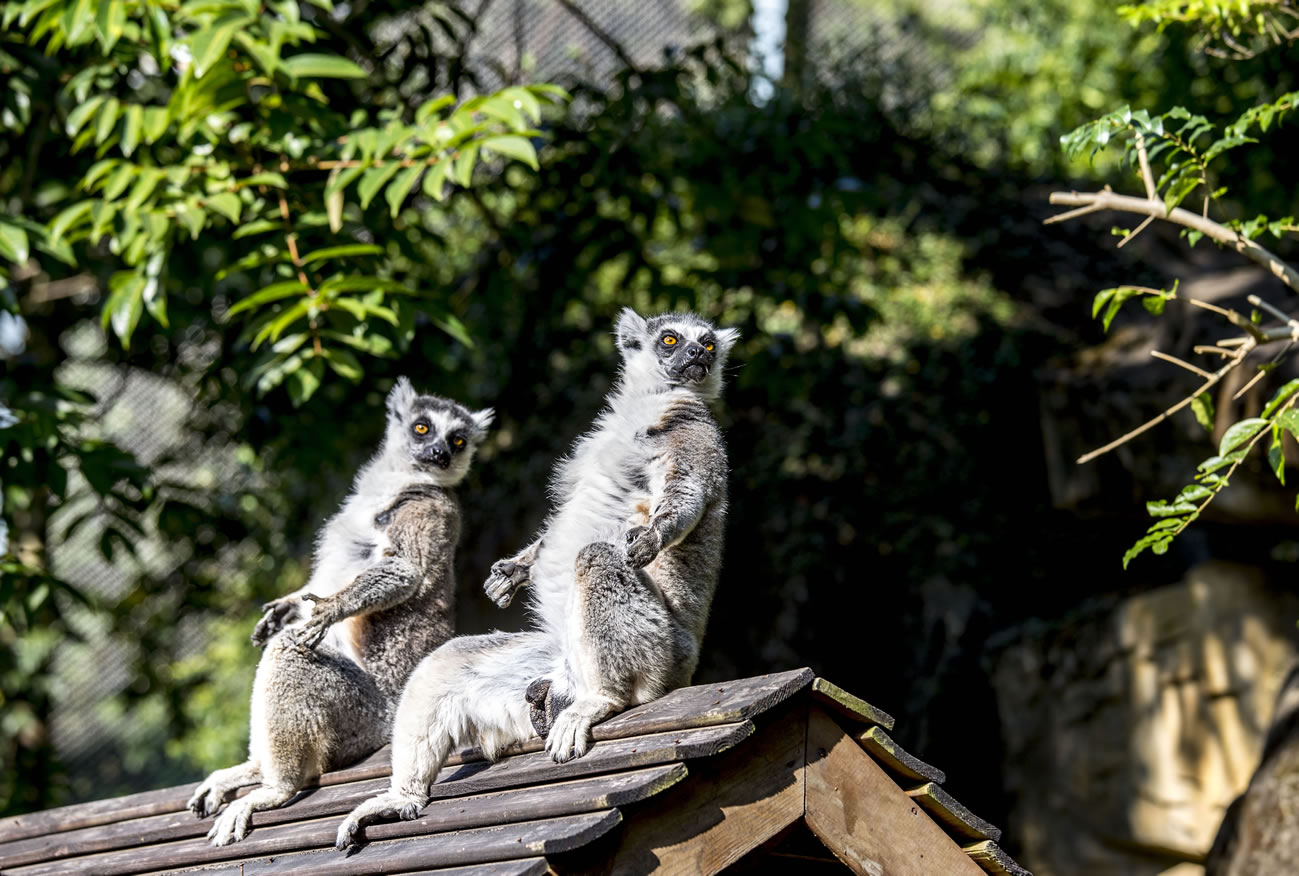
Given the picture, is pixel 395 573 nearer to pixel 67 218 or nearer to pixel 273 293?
pixel 273 293

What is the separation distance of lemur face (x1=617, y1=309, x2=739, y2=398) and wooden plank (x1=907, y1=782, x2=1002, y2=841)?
1.36 metres

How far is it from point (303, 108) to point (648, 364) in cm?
189

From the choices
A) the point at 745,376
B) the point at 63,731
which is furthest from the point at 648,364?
the point at 63,731

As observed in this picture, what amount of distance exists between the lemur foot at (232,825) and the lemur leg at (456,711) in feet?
1.66

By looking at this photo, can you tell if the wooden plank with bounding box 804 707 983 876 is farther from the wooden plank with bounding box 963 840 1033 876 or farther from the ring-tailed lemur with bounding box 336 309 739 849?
the ring-tailed lemur with bounding box 336 309 739 849

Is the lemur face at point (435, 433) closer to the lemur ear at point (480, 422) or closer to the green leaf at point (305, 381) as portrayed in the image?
the lemur ear at point (480, 422)

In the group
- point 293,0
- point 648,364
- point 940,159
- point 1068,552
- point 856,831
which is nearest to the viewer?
point 856,831

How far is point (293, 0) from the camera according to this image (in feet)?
15.4

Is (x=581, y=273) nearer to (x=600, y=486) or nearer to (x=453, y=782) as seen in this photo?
(x=600, y=486)

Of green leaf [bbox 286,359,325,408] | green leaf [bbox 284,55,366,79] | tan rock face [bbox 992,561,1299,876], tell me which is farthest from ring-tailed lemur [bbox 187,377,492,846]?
tan rock face [bbox 992,561,1299,876]

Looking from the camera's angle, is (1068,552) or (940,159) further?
(940,159)

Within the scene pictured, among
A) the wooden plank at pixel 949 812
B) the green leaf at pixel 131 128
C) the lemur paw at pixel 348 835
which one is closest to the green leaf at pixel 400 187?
the green leaf at pixel 131 128

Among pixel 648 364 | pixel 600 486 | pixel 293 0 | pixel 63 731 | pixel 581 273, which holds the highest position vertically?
pixel 293 0

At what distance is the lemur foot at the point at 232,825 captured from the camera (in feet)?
11.3
